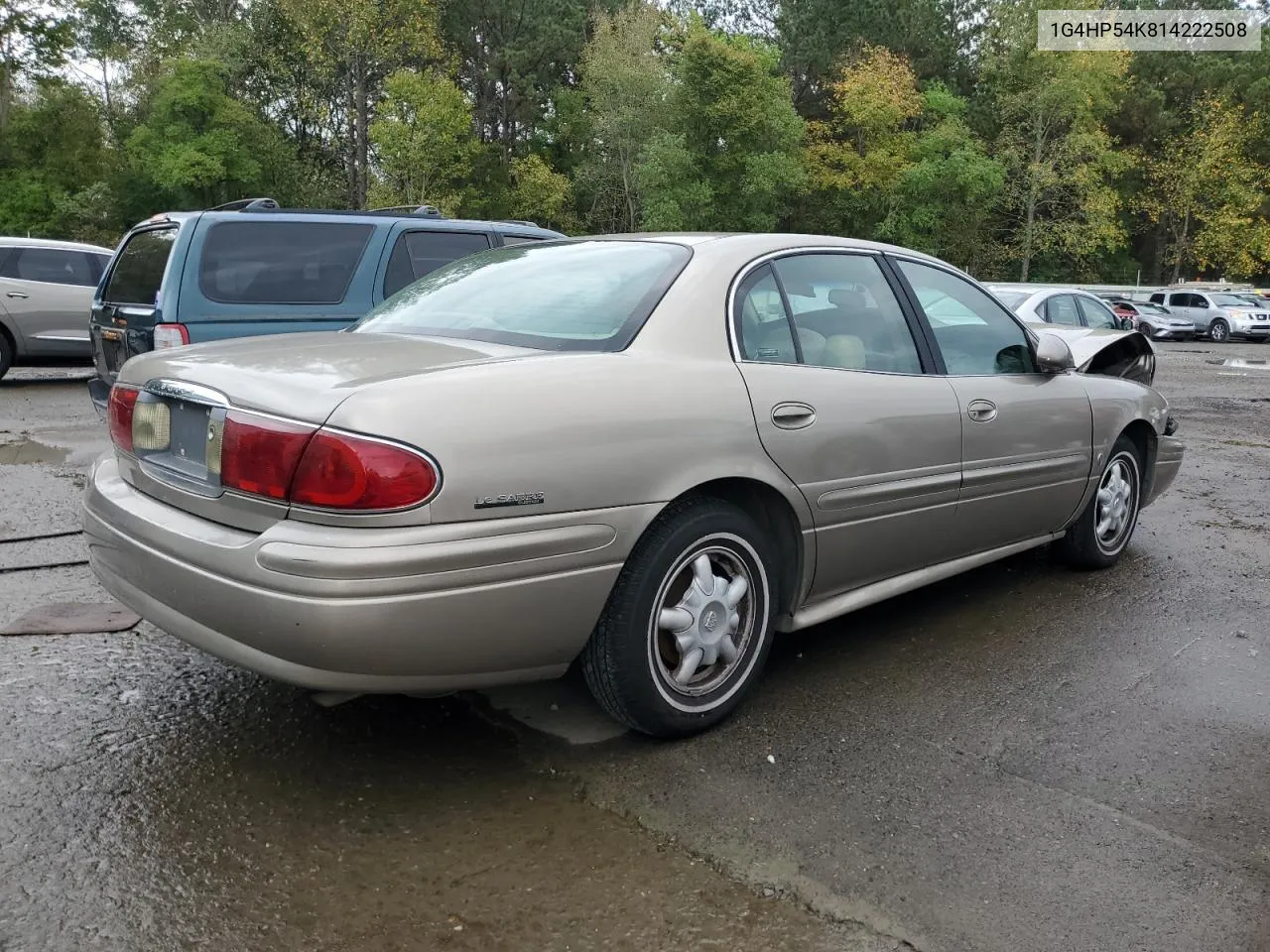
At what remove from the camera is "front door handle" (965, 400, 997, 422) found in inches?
152

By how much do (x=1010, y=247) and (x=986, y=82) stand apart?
7948 mm

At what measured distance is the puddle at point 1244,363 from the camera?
19.6m

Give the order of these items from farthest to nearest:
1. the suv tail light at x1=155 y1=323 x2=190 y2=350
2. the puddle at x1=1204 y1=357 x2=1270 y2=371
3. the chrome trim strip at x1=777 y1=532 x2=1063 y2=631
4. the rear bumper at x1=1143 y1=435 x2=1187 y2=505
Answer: the puddle at x1=1204 y1=357 x2=1270 y2=371
the suv tail light at x1=155 y1=323 x2=190 y2=350
the rear bumper at x1=1143 y1=435 x2=1187 y2=505
the chrome trim strip at x1=777 y1=532 x2=1063 y2=631

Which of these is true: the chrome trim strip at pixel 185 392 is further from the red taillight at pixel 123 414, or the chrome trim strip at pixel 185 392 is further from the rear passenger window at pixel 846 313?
the rear passenger window at pixel 846 313

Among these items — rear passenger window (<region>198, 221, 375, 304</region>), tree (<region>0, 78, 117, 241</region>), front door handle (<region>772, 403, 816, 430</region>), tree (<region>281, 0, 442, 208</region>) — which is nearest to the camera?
front door handle (<region>772, 403, 816, 430</region>)

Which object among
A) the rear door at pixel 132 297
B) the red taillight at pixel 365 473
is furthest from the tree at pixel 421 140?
the red taillight at pixel 365 473

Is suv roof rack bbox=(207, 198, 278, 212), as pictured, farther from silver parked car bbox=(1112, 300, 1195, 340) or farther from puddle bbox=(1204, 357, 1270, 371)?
silver parked car bbox=(1112, 300, 1195, 340)

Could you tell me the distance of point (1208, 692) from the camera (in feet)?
11.7

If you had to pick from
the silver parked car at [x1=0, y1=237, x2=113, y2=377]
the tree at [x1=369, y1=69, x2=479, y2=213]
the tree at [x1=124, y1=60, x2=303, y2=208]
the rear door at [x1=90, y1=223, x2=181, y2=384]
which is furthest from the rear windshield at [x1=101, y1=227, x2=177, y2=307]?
the tree at [x1=124, y1=60, x2=303, y2=208]

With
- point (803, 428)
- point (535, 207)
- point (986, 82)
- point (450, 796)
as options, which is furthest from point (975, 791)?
point (986, 82)

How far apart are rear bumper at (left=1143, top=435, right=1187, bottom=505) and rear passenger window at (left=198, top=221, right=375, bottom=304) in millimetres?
5179

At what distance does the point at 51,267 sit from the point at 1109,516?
1134 cm

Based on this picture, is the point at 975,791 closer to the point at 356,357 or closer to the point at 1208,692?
the point at 1208,692

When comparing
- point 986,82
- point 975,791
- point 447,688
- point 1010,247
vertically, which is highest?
point 986,82
